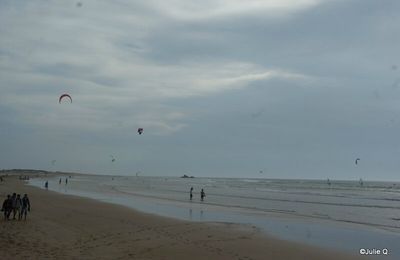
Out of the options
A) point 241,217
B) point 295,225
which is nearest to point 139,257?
point 295,225

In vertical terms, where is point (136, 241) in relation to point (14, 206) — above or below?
below

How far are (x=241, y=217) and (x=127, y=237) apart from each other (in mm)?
12049

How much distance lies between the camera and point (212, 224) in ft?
71.2

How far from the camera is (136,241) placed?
14961mm

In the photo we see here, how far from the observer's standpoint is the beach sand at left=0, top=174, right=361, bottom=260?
40.5ft

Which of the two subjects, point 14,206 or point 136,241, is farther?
point 14,206

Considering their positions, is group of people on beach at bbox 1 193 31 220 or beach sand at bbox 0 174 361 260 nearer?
beach sand at bbox 0 174 361 260

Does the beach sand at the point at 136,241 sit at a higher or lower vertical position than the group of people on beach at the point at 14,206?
lower

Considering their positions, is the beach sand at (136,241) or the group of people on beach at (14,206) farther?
the group of people on beach at (14,206)

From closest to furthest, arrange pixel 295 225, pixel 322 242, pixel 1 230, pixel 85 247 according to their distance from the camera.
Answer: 1. pixel 85 247
2. pixel 1 230
3. pixel 322 242
4. pixel 295 225

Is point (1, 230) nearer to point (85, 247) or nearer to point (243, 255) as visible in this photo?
point (85, 247)

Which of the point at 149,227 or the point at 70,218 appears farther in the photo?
the point at 70,218

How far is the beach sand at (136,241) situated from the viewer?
1236 cm

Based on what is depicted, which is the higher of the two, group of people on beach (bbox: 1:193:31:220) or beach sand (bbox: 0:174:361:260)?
group of people on beach (bbox: 1:193:31:220)
